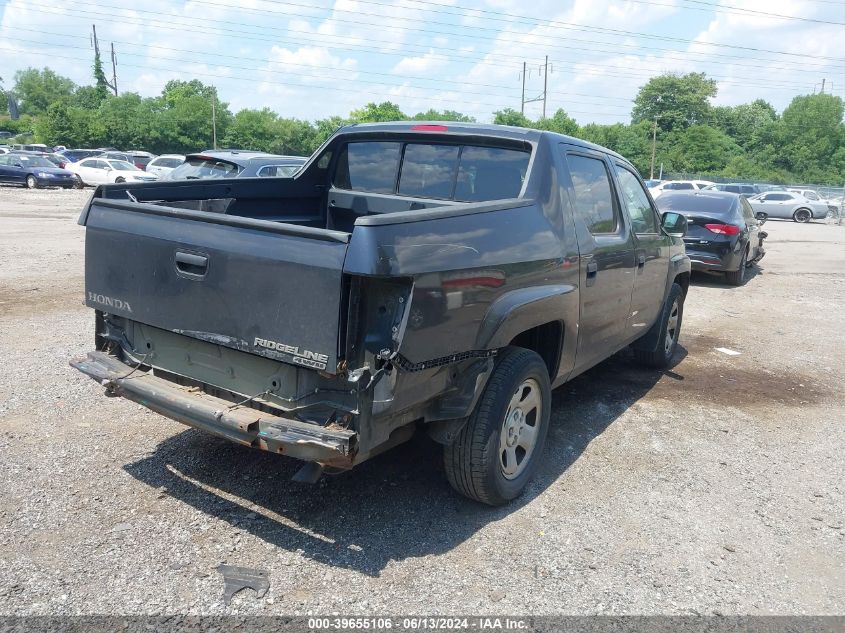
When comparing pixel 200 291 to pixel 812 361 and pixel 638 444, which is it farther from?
pixel 812 361

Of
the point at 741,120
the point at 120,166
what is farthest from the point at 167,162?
the point at 741,120

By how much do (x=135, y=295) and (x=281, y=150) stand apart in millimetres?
60110

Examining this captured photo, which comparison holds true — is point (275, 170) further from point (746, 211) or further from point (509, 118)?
point (509, 118)

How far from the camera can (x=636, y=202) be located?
5.81 meters

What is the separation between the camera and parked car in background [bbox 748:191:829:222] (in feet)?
114

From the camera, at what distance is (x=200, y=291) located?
346cm

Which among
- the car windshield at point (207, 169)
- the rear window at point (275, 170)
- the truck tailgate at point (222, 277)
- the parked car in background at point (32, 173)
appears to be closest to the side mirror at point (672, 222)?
the truck tailgate at point (222, 277)

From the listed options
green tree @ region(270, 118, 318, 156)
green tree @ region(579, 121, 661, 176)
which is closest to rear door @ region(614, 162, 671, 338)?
green tree @ region(270, 118, 318, 156)

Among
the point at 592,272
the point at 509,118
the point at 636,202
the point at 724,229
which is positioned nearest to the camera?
the point at 592,272

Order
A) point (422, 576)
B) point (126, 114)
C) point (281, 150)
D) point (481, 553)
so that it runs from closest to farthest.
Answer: point (422, 576), point (481, 553), point (126, 114), point (281, 150)

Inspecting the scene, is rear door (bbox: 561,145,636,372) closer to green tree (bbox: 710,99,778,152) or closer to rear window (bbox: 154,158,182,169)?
rear window (bbox: 154,158,182,169)

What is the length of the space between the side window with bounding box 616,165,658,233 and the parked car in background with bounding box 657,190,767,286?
20.9 feet

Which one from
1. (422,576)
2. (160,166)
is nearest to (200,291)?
(422,576)

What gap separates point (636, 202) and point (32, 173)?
31395 millimetres
